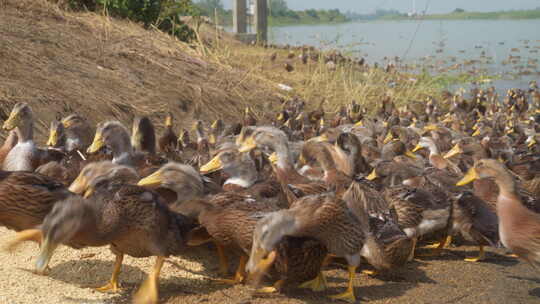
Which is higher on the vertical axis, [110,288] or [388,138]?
[110,288]

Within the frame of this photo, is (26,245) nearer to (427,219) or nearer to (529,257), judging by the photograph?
(427,219)

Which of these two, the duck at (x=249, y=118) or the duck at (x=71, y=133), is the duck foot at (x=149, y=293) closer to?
the duck at (x=71, y=133)

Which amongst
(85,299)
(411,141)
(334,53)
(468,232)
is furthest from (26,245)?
(334,53)

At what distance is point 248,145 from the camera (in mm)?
6121

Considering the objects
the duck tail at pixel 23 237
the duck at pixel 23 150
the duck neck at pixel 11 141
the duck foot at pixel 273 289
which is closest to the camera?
the duck tail at pixel 23 237

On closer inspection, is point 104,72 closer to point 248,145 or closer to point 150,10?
point 150,10

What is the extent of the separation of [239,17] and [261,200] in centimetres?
1718

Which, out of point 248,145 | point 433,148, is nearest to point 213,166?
point 248,145

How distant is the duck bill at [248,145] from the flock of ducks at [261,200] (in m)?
0.01

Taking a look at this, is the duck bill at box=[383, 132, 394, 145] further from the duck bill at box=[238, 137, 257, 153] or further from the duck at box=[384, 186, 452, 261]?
the duck at box=[384, 186, 452, 261]

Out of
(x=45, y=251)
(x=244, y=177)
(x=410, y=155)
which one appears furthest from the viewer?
(x=410, y=155)

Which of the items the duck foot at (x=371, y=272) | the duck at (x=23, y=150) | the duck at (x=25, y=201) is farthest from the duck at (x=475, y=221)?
the duck at (x=23, y=150)

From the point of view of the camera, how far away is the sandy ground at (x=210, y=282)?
13.0 ft

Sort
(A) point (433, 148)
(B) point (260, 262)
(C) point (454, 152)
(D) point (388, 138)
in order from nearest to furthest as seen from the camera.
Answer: (B) point (260, 262)
(C) point (454, 152)
(A) point (433, 148)
(D) point (388, 138)
